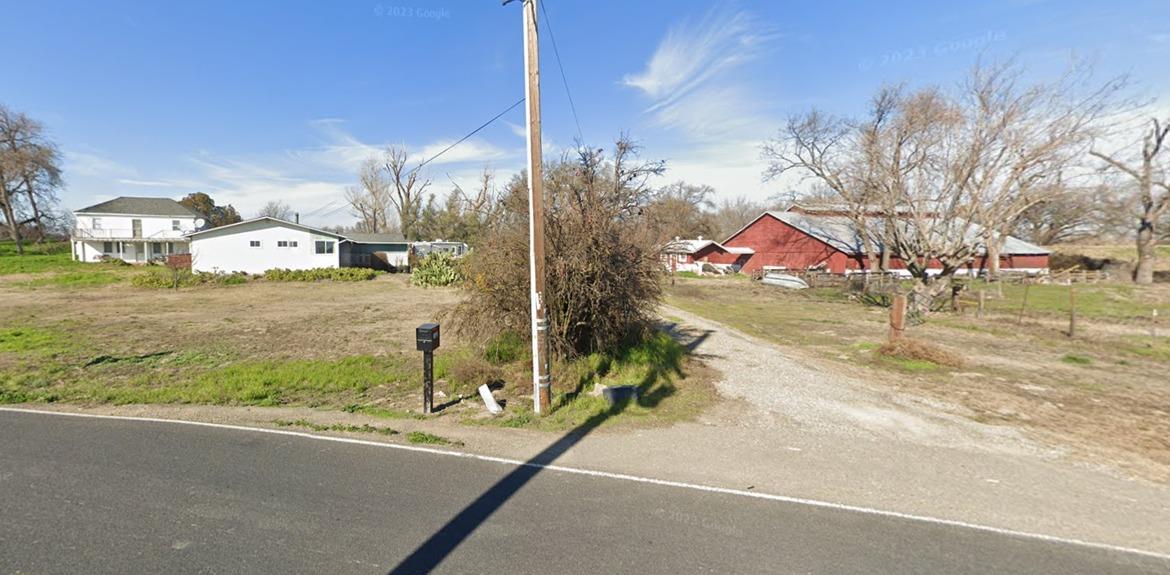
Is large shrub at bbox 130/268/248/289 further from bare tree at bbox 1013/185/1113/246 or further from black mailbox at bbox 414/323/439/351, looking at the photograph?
bare tree at bbox 1013/185/1113/246

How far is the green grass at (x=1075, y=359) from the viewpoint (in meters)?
10.2

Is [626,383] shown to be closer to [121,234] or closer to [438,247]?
[438,247]

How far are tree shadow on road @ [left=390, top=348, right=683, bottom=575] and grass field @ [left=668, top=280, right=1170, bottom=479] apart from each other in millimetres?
5204

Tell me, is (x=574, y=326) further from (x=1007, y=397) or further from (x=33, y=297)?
(x=33, y=297)

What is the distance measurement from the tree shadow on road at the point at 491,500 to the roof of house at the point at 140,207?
193ft

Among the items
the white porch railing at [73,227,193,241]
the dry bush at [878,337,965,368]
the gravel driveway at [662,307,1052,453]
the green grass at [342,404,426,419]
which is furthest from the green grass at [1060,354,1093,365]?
the white porch railing at [73,227,193,241]

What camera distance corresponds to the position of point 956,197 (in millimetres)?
17625

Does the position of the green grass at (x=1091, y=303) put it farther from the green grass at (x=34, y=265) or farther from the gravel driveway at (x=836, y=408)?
the green grass at (x=34, y=265)

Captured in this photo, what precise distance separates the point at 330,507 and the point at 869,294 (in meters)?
27.8

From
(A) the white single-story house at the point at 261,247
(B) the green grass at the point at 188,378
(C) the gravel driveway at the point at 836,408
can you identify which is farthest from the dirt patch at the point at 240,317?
(A) the white single-story house at the point at 261,247

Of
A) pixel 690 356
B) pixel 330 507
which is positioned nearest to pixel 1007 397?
pixel 690 356

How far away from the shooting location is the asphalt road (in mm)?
3111

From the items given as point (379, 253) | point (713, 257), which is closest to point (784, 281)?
point (713, 257)

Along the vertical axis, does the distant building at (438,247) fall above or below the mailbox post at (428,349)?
above
